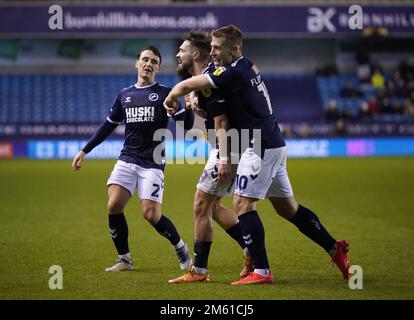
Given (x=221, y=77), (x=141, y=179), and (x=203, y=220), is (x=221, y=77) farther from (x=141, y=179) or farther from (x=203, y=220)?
(x=141, y=179)

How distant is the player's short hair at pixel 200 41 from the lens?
25.0 ft

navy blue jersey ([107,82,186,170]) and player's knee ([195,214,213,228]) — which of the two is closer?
player's knee ([195,214,213,228])

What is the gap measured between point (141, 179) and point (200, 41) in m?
1.58

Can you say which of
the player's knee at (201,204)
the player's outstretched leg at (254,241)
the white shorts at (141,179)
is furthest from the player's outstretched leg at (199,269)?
the white shorts at (141,179)

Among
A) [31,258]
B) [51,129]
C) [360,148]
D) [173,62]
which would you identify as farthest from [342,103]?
[31,258]

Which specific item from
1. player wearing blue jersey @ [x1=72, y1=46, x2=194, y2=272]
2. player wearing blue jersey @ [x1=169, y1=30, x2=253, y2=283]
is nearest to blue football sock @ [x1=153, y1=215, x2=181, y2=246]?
player wearing blue jersey @ [x1=72, y1=46, x2=194, y2=272]

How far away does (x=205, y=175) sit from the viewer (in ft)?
24.3

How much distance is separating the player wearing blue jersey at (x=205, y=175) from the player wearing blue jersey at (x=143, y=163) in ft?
1.65

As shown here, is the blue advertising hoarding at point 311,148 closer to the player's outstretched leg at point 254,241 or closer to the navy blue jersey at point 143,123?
the navy blue jersey at point 143,123

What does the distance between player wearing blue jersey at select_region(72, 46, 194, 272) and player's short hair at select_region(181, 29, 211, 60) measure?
25.3 inches

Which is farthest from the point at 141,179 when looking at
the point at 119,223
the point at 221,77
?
the point at 221,77

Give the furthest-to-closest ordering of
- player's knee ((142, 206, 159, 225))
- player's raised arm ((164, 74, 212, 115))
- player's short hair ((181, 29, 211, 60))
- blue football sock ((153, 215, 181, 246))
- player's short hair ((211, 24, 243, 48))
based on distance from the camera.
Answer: blue football sock ((153, 215, 181, 246))
player's knee ((142, 206, 159, 225))
player's short hair ((181, 29, 211, 60))
player's short hair ((211, 24, 243, 48))
player's raised arm ((164, 74, 212, 115))

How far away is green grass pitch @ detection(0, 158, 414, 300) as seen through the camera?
22.5 feet

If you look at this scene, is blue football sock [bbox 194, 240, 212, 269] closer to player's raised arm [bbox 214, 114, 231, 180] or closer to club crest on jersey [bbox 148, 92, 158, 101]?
player's raised arm [bbox 214, 114, 231, 180]
